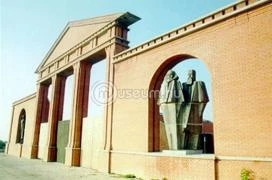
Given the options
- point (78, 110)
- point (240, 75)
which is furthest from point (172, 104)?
point (78, 110)

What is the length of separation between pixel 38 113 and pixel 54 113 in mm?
4118

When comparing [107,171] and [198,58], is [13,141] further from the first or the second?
[198,58]

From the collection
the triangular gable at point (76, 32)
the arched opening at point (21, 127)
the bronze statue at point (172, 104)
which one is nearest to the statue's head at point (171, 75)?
the bronze statue at point (172, 104)

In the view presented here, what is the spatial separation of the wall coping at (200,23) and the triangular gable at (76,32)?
297 cm

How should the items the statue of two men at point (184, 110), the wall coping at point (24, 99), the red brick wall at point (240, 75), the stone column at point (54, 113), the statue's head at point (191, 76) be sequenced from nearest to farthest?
the red brick wall at point (240, 75) → the statue of two men at point (184, 110) → the statue's head at point (191, 76) → the stone column at point (54, 113) → the wall coping at point (24, 99)

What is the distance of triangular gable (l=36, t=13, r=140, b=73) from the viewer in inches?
584

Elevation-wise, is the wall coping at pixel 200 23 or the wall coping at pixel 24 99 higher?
the wall coping at pixel 200 23

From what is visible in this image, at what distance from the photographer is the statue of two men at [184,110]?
944cm

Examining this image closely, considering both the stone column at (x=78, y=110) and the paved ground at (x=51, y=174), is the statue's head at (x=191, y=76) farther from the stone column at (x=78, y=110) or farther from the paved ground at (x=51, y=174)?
the stone column at (x=78, y=110)

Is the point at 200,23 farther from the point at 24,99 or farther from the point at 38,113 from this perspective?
the point at 24,99

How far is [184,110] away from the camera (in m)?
9.60

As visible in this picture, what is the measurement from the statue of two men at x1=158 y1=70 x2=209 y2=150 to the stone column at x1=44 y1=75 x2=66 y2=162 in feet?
37.8

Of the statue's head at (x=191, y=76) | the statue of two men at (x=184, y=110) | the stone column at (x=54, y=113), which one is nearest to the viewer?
the statue of two men at (x=184, y=110)

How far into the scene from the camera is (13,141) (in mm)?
27984
